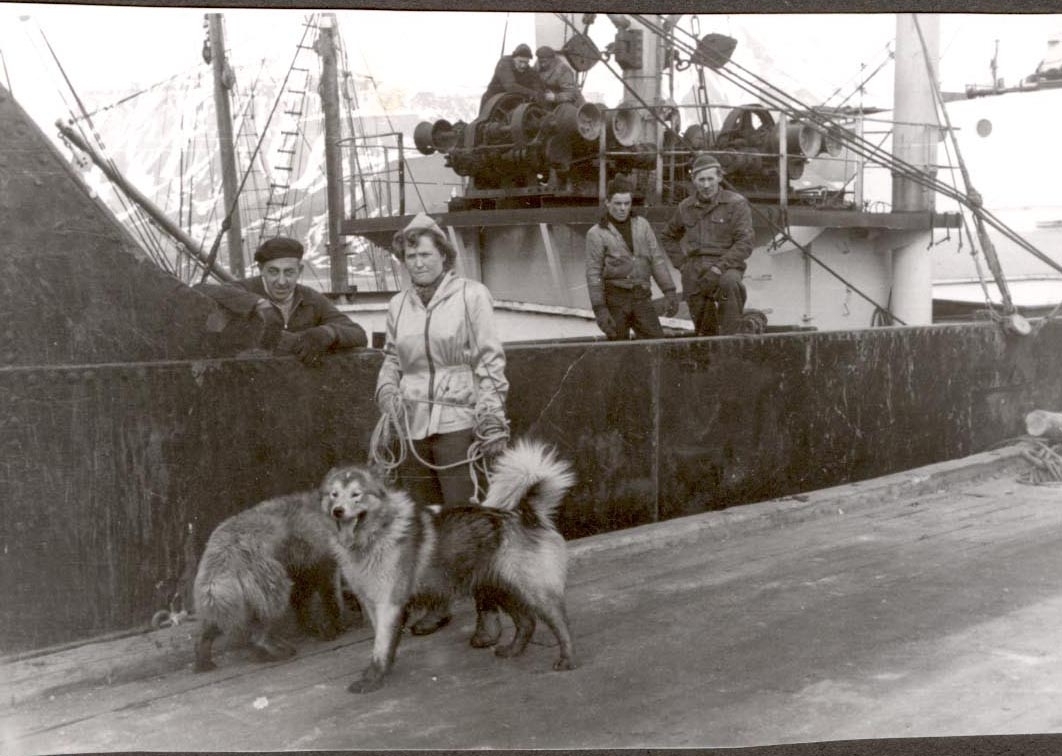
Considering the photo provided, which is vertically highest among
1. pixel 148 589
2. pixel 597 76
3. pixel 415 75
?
pixel 597 76

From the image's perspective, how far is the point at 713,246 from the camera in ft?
29.5

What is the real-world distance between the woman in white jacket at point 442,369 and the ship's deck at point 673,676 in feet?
3.11

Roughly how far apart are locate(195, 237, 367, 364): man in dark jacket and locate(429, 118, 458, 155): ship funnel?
3784 mm

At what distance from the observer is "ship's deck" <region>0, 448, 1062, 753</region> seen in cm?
447

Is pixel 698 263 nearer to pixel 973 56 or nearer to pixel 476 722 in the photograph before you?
pixel 973 56

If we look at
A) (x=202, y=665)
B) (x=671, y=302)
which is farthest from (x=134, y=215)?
(x=671, y=302)

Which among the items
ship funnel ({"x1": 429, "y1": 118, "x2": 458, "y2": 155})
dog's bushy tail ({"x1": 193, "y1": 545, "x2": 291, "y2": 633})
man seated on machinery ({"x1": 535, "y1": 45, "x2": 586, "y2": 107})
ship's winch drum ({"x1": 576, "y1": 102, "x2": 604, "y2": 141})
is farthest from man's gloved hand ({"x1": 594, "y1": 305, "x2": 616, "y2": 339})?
dog's bushy tail ({"x1": 193, "y1": 545, "x2": 291, "y2": 633})

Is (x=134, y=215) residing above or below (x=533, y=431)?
above

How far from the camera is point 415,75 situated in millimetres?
6480

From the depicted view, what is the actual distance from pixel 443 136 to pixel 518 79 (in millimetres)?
850

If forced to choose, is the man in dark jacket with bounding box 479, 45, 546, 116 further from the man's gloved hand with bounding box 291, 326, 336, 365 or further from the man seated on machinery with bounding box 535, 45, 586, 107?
the man's gloved hand with bounding box 291, 326, 336, 365

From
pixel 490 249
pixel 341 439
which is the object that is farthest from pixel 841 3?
pixel 490 249

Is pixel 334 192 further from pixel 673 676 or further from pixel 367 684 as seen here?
pixel 673 676

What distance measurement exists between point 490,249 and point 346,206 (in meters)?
1.82
